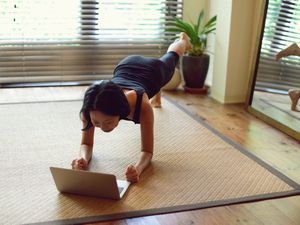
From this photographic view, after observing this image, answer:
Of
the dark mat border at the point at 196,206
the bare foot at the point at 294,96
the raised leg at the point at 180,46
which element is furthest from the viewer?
the raised leg at the point at 180,46

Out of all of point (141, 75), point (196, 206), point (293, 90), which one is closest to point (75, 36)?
point (141, 75)

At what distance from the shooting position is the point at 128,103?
1905 millimetres

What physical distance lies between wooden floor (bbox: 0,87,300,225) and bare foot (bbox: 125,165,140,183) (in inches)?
11.2

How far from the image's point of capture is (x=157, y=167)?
2090 millimetres

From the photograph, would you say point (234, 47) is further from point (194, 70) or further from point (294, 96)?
point (294, 96)

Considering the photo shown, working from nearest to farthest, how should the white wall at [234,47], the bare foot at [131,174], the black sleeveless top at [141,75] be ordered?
the bare foot at [131,174] < the black sleeveless top at [141,75] < the white wall at [234,47]

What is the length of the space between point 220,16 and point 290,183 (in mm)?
1724

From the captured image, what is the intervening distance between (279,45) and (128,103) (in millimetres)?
1398

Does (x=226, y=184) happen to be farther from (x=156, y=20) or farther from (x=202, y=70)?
(x=156, y=20)

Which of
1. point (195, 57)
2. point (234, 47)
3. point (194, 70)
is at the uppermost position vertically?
point (234, 47)

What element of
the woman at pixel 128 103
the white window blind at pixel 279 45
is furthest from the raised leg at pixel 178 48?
the white window blind at pixel 279 45

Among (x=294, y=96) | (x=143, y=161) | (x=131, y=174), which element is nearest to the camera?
(x=131, y=174)

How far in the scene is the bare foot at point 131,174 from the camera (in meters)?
1.89

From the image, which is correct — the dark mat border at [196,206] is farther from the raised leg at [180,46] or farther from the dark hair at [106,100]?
the raised leg at [180,46]
